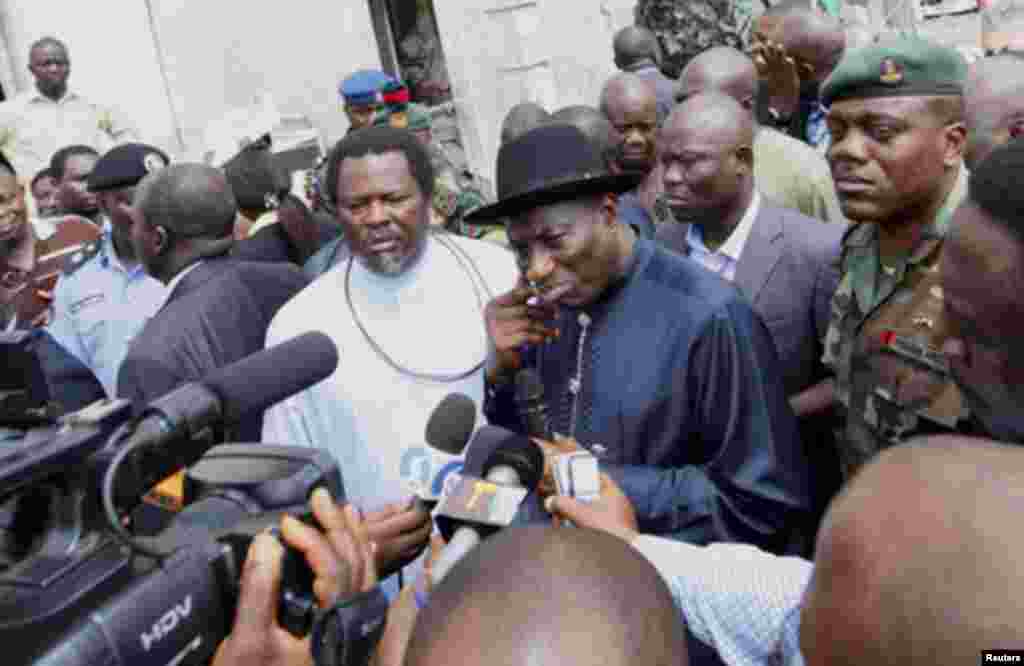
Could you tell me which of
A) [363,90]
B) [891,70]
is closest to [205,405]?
[891,70]

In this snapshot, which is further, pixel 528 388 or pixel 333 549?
pixel 528 388

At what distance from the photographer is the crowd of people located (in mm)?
1141

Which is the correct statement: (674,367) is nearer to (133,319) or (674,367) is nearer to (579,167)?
(579,167)

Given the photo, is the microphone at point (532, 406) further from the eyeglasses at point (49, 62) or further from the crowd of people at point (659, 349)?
the eyeglasses at point (49, 62)

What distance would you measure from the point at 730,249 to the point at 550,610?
2.56m

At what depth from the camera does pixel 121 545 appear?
1.19m

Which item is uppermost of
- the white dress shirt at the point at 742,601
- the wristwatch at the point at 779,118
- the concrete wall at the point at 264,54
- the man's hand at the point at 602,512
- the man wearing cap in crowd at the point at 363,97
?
the concrete wall at the point at 264,54

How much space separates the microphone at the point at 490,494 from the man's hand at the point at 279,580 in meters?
0.13

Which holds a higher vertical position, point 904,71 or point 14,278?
point 904,71

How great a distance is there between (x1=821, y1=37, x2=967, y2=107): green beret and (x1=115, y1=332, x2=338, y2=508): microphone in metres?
1.80

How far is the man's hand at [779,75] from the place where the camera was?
5.28m

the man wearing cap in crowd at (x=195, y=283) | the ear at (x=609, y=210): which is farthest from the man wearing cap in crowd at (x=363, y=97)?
the ear at (x=609, y=210)

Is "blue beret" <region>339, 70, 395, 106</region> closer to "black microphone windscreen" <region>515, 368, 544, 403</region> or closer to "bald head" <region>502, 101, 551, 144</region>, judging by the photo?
"bald head" <region>502, 101, 551, 144</region>

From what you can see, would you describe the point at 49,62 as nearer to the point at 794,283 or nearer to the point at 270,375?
the point at 794,283
